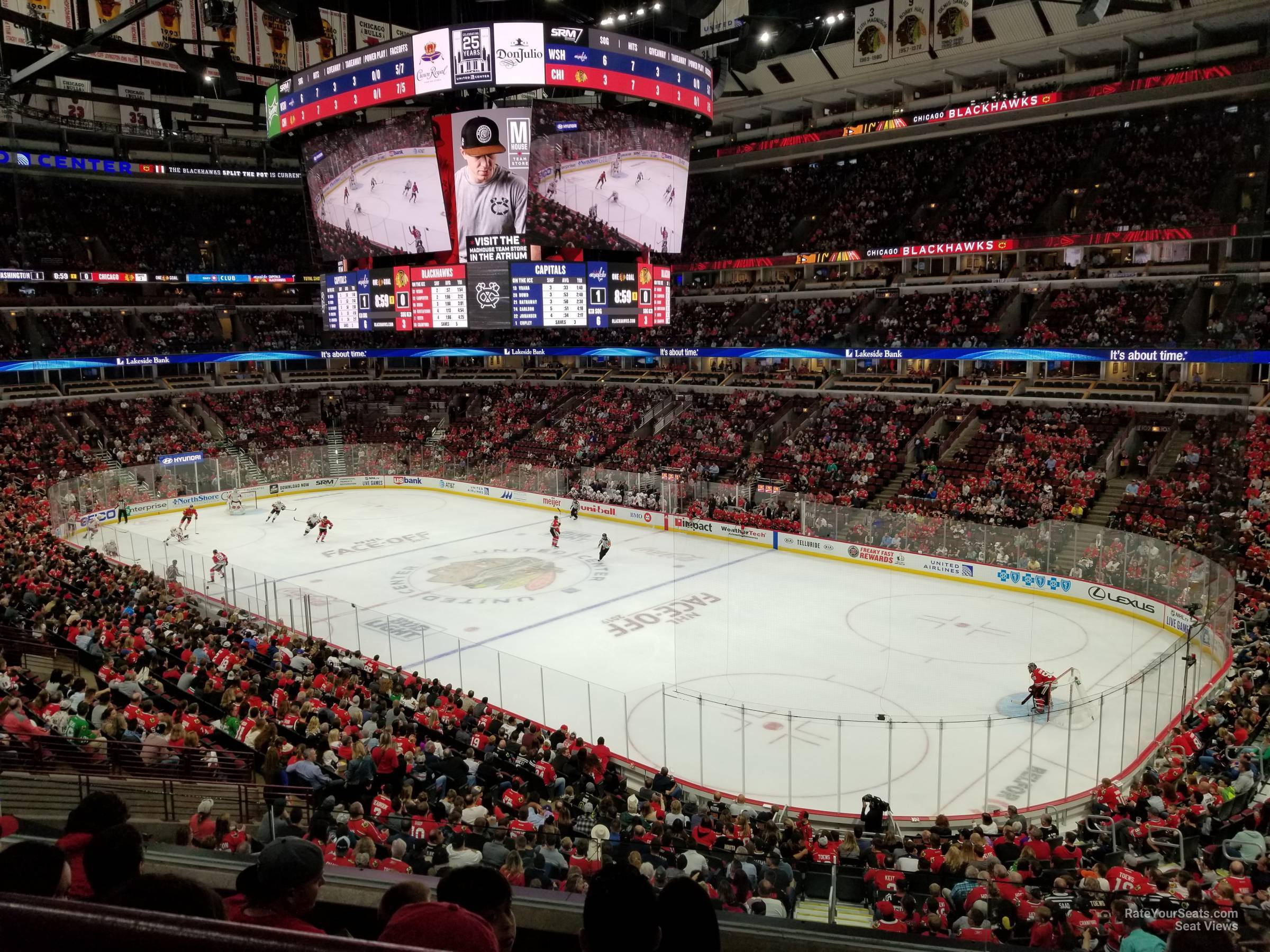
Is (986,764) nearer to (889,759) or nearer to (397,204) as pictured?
(889,759)

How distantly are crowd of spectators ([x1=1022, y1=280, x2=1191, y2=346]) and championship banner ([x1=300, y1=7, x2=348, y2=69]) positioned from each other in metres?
30.9

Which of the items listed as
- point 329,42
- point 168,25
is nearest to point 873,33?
point 329,42

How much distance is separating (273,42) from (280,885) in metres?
44.6

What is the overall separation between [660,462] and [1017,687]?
75.7ft

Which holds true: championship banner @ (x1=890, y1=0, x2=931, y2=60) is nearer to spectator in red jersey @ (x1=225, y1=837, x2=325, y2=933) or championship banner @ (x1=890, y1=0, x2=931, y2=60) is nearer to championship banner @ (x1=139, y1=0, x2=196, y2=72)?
championship banner @ (x1=139, y1=0, x2=196, y2=72)

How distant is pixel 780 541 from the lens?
31734 mm

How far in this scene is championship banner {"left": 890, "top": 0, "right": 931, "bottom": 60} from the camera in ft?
108

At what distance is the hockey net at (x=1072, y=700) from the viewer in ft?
54.3

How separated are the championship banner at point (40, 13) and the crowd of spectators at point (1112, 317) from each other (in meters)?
38.4

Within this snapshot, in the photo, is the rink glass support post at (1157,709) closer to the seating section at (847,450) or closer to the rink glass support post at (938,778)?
the rink glass support post at (938,778)

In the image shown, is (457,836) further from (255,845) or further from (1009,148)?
(1009,148)

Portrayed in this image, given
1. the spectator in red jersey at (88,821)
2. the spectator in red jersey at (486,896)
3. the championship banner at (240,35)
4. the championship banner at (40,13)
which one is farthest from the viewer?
the championship banner at (240,35)

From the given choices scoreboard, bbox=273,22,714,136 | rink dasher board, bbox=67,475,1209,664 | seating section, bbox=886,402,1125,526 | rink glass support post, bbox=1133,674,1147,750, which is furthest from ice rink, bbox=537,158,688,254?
rink glass support post, bbox=1133,674,1147,750

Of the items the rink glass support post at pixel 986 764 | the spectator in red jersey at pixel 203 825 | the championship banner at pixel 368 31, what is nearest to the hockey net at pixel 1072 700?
the rink glass support post at pixel 986 764
